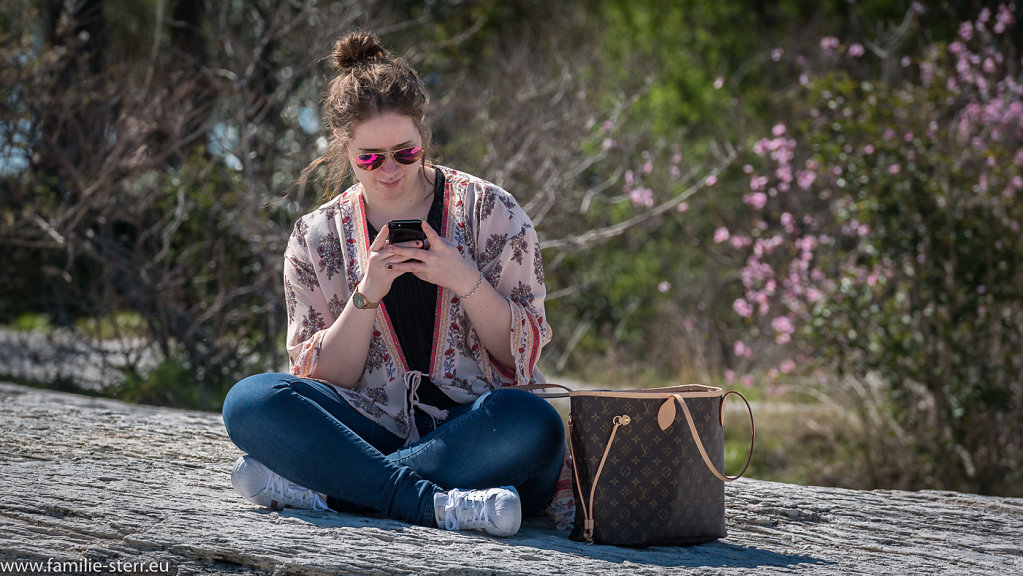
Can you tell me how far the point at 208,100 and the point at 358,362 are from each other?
4.15 m

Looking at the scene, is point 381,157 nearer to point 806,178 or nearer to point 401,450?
point 401,450

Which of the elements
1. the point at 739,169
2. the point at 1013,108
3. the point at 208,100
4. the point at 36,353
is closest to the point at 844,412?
the point at 1013,108

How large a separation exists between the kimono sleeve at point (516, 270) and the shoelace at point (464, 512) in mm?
389

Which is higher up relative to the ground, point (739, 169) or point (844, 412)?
point (739, 169)

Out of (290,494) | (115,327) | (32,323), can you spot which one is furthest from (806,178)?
(32,323)

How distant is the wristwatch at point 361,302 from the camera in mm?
2812

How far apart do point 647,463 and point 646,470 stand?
18mm

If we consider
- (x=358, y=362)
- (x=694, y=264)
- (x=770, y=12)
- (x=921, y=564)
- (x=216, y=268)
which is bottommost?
(x=921, y=564)

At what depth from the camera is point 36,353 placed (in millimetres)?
6379

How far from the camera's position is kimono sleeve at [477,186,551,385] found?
287 cm

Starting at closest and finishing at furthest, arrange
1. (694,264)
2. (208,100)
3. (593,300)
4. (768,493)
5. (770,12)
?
1. (768,493)
2. (208,100)
3. (593,300)
4. (694,264)
5. (770,12)

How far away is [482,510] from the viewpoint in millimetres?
2660

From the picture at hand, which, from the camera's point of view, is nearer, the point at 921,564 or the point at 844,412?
the point at 921,564

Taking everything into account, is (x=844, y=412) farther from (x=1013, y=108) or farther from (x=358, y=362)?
(x=358, y=362)
